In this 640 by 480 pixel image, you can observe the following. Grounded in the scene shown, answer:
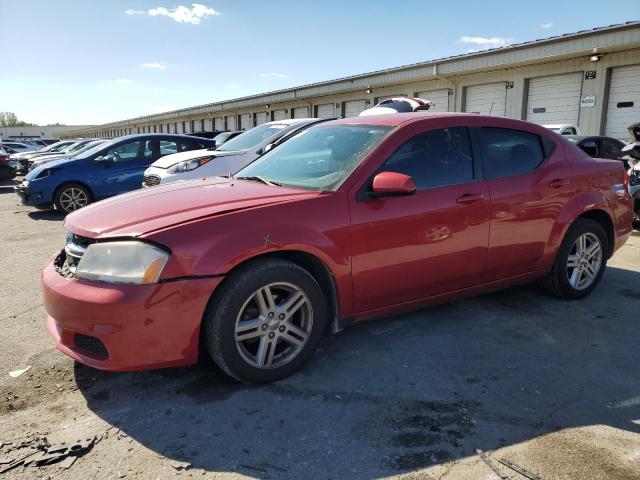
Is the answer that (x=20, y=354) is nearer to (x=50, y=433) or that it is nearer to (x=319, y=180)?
(x=50, y=433)

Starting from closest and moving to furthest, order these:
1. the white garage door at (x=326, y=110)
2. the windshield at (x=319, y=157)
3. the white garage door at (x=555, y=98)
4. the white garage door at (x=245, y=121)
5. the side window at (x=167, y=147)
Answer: the windshield at (x=319, y=157), the side window at (x=167, y=147), the white garage door at (x=555, y=98), the white garage door at (x=326, y=110), the white garage door at (x=245, y=121)

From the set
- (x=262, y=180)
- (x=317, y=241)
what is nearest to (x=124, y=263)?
(x=317, y=241)

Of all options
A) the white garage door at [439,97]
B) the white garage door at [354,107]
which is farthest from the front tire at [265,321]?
the white garage door at [354,107]

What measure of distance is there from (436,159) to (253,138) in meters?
5.63

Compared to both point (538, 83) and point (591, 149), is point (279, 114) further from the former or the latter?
point (591, 149)

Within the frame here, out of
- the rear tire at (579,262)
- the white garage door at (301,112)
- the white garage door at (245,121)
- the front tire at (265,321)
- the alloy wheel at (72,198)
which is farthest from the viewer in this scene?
the white garage door at (245,121)

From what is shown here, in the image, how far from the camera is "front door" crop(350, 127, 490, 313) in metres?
3.21

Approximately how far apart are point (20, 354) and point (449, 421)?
2900mm

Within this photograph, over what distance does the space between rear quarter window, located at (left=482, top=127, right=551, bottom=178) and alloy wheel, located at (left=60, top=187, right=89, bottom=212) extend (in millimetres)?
8536

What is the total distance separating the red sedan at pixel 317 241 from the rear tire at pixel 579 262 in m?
0.02

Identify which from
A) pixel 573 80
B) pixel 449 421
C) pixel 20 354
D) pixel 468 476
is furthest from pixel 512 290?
pixel 573 80

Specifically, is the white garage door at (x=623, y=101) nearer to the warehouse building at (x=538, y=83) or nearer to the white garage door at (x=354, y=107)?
the warehouse building at (x=538, y=83)

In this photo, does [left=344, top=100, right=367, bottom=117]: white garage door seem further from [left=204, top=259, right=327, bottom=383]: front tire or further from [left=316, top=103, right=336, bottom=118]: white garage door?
[left=204, top=259, right=327, bottom=383]: front tire

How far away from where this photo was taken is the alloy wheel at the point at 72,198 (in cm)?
993
